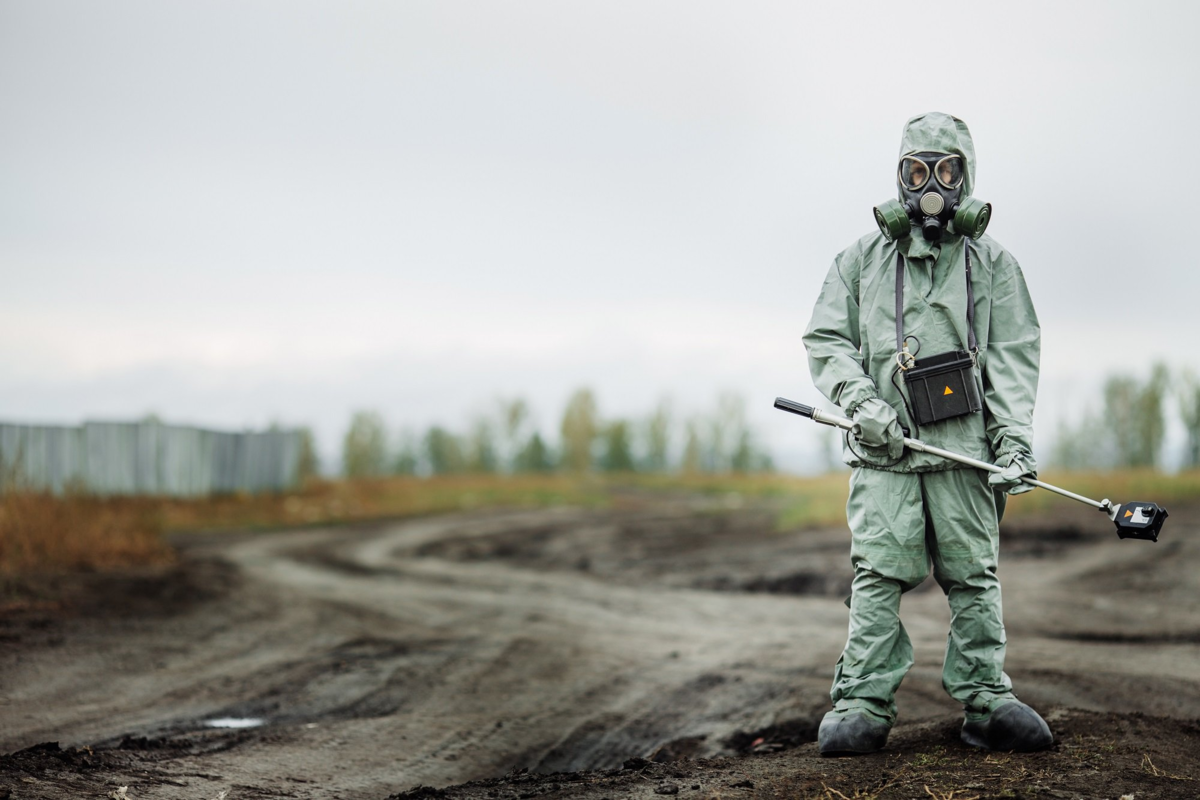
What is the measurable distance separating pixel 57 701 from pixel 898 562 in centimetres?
448

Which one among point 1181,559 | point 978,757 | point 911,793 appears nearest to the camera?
point 911,793

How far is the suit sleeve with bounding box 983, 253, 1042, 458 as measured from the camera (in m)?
3.98

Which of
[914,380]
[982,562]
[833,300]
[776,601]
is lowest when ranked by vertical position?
[776,601]

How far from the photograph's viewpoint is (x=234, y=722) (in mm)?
5160

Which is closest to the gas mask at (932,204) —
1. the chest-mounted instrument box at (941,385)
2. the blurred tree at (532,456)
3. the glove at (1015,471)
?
the chest-mounted instrument box at (941,385)

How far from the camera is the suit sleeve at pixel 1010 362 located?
3.98m

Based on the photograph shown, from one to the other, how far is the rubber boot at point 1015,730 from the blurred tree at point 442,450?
189 ft

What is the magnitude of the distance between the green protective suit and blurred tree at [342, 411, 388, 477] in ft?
172

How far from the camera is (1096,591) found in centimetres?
956

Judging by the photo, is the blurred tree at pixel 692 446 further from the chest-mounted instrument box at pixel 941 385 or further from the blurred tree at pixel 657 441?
the chest-mounted instrument box at pixel 941 385

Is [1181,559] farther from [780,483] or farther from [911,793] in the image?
[780,483]

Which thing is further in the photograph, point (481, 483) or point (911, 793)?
point (481, 483)

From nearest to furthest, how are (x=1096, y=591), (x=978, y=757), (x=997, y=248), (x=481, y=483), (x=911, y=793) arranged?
(x=911, y=793), (x=978, y=757), (x=997, y=248), (x=1096, y=591), (x=481, y=483)

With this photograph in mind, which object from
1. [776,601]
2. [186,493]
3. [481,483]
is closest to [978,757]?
[776,601]
